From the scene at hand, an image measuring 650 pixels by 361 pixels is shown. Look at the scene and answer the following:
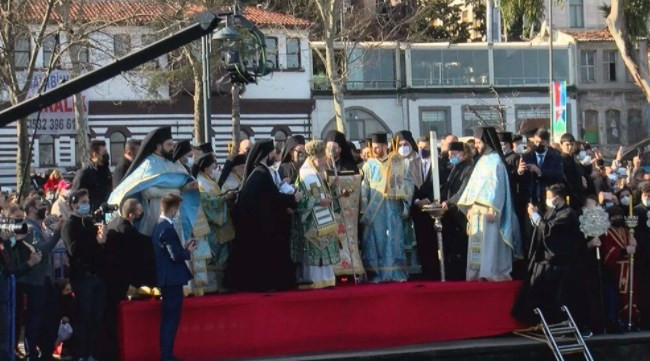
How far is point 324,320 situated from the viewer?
44.4ft

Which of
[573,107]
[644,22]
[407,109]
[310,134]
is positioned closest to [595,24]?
[573,107]

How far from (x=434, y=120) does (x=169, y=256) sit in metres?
47.5

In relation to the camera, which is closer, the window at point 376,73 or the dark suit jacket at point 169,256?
the dark suit jacket at point 169,256

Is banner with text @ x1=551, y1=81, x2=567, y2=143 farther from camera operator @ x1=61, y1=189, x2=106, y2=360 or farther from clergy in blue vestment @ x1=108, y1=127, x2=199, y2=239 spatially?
camera operator @ x1=61, y1=189, x2=106, y2=360

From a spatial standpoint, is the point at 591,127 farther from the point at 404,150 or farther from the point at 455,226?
the point at 404,150

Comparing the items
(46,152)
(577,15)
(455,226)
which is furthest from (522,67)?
(455,226)

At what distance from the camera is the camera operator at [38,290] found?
12711 millimetres

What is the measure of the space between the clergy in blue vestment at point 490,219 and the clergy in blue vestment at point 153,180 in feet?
11.2

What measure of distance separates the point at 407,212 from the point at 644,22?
56.2ft

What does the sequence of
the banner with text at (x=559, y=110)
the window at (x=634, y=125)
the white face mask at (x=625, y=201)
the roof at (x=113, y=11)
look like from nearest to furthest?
the white face mask at (x=625, y=201), the roof at (x=113, y=11), the banner with text at (x=559, y=110), the window at (x=634, y=125)

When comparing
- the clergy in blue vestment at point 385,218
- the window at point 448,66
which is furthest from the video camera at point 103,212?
the window at point 448,66

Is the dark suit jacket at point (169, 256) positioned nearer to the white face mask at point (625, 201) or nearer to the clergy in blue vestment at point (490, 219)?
the clergy in blue vestment at point (490, 219)

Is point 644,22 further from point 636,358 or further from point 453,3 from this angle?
point 453,3

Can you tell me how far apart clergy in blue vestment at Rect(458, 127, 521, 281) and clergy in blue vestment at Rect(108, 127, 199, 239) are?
3.41 metres
